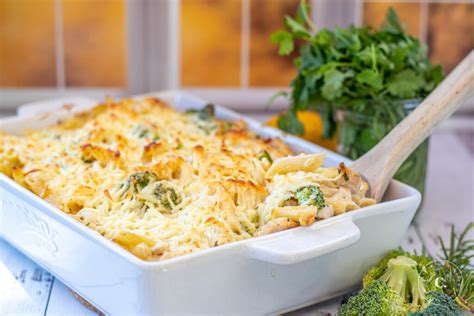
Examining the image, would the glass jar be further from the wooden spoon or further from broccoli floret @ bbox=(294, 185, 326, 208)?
broccoli floret @ bbox=(294, 185, 326, 208)

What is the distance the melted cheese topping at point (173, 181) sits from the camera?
1682mm

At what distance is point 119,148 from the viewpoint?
2.08m

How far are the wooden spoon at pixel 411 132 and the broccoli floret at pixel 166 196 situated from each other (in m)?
0.43

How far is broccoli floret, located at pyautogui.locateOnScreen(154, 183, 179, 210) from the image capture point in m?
1.81

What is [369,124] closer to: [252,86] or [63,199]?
[63,199]

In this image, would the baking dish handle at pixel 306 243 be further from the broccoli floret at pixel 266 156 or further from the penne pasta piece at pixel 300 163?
the broccoli floret at pixel 266 156

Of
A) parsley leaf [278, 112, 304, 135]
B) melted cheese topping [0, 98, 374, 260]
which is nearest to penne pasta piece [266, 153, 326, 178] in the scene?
melted cheese topping [0, 98, 374, 260]

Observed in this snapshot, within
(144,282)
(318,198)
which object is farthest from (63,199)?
(318,198)

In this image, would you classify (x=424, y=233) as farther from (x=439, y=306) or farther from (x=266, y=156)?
(x=439, y=306)

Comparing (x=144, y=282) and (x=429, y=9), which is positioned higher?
(x=429, y=9)

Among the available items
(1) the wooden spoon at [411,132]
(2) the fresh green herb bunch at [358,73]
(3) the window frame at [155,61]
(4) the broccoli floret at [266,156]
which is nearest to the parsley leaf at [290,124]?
(2) the fresh green herb bunch at [358,73]

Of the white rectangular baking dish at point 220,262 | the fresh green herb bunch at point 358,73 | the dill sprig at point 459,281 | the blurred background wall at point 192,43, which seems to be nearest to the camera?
the white rectangular baking dish at point 220,262

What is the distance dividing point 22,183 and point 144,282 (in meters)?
0.58

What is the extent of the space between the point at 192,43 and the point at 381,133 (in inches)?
64.8
